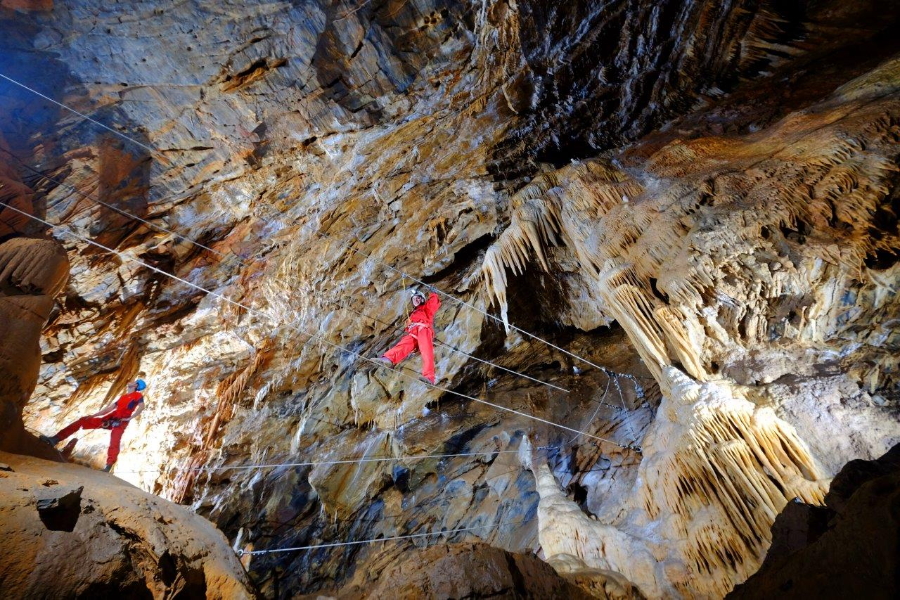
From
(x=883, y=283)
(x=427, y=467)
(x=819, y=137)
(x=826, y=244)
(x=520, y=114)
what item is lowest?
(x=427, y=467)

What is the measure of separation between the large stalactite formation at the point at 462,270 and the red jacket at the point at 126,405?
5.46 feet

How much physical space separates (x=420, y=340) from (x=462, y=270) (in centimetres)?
192

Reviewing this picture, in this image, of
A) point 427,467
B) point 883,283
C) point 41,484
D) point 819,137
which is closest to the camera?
point 41,484

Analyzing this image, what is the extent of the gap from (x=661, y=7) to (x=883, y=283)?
375 centimetres

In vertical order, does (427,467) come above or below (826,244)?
below

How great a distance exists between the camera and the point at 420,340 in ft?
19.6

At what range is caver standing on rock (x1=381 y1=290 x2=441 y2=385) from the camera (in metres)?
5.85

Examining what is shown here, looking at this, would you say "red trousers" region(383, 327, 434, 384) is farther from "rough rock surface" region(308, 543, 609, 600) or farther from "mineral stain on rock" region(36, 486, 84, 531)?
"mineral stain on rock" region(36, 486, 84, 531)

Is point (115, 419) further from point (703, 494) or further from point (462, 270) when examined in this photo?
point (703, 494)

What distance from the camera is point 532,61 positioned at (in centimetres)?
562

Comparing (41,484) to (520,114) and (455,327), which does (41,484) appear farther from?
(520,114)

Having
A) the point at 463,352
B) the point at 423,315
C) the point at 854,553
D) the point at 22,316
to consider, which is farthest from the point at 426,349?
the point at 854,553

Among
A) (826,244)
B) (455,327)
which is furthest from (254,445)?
(826,244)

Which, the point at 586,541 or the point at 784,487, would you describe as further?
the point at 586,541
